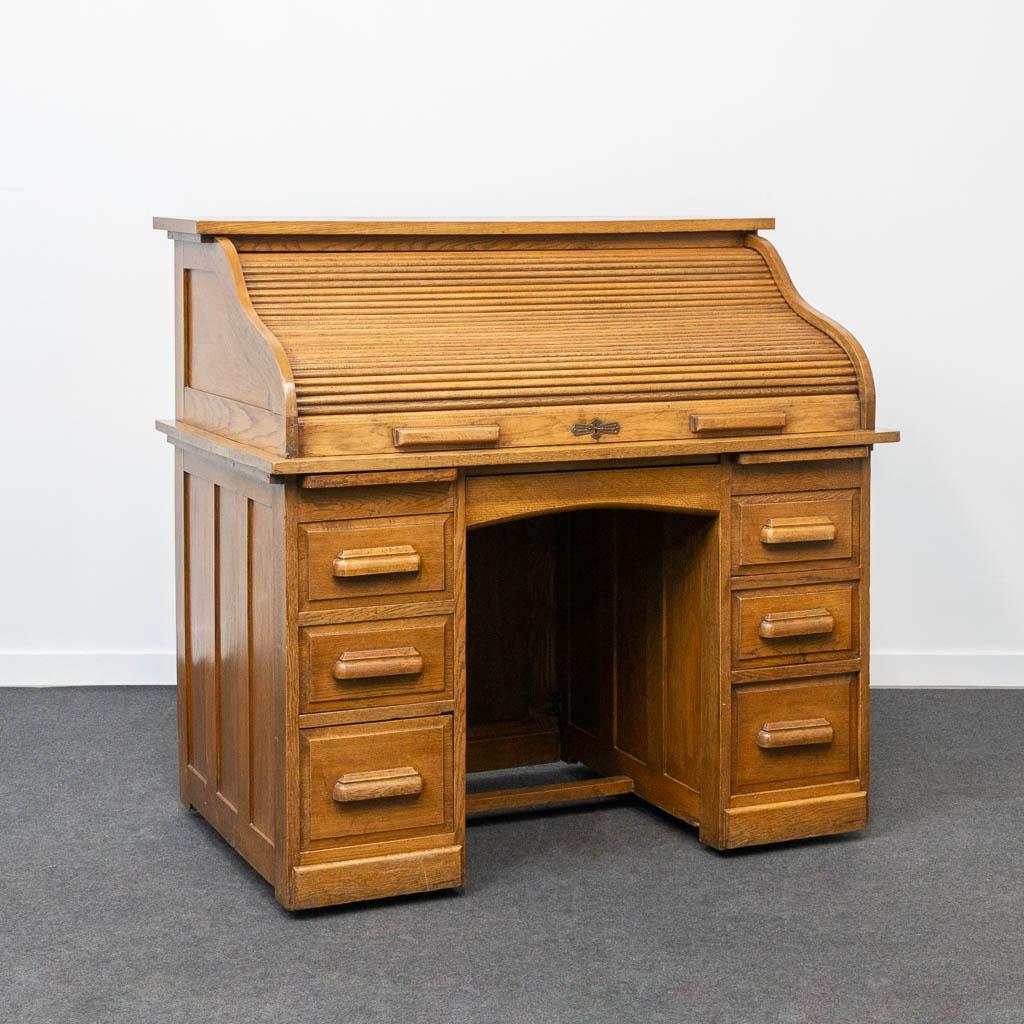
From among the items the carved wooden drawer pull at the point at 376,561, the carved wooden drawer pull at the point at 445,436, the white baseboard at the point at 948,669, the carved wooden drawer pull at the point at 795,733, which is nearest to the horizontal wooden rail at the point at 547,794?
the carved wooden drawer pull at the point at 795,733

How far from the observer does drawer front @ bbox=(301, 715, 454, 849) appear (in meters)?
3.39

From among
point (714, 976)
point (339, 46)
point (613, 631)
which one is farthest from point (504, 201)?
point (714, 976)

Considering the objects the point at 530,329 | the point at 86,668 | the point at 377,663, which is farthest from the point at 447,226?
the point at 86,668

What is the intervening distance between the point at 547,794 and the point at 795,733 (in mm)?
618

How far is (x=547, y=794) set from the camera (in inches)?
157

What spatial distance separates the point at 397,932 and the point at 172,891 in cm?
55

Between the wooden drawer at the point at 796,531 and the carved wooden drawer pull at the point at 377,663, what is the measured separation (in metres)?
0.79

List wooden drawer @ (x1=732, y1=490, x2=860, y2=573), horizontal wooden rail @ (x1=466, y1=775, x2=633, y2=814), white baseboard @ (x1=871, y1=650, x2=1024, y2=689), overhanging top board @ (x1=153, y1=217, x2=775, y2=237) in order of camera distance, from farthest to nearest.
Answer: white baseboard @ (x1=871, y1=650, x2=1024, y2=689) < horizontal wooden rail @ (x1=466, y1=775, x2=633, y2=814) < wooden drawer @ (x1=732, y1=490, x2=860, y2=573) < overhanging top board @ (x1=153, y1=217, x2=775, y2=237)

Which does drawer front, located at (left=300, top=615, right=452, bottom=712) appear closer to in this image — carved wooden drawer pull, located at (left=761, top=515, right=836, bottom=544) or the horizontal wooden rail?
the horizontal wooden rail

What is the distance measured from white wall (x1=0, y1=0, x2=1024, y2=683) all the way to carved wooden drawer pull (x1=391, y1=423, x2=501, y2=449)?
6.72 feet

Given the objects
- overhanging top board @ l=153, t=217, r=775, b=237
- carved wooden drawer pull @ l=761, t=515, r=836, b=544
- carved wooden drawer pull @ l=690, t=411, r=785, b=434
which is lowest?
carved wooden drawer pull @ l=761, t=515, r=836, b=544

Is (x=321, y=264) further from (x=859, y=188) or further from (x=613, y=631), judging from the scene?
(x=859, y=188)

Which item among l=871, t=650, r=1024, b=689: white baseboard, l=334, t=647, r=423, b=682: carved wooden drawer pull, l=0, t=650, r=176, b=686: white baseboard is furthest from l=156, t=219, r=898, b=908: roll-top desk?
l=871, t=650, r=1024, b=689: white baseboard

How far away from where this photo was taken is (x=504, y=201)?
5316 mm
